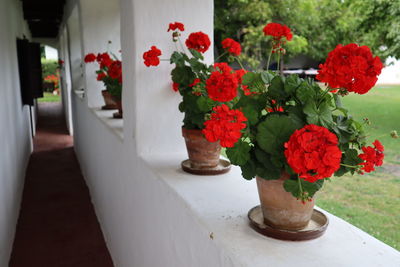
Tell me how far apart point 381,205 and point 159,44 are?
2619 millimetres

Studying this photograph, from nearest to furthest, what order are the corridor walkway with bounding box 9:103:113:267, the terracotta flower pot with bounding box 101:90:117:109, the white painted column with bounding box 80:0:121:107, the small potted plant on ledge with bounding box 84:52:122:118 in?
the corridor walkway with bounding box 9:103:113:267
the small potted plant on ledge with bounding box 84:52:122:118
the terracotta flower pot with bounding box 101:90:117:109
the white painted column with bounding box 80:0:121:107

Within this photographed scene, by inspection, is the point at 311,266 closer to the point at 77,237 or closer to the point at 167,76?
the point at 167,76

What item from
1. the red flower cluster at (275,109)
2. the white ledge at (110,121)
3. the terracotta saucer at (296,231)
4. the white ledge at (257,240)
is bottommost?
the white ledge at (257,240)

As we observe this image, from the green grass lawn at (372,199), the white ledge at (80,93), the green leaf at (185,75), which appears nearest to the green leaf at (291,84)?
the green leaf at (185,75)

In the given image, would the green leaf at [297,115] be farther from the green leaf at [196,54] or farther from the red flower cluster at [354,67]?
the green leaf at [196,54]

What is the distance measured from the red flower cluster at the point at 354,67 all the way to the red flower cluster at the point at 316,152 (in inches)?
5.3

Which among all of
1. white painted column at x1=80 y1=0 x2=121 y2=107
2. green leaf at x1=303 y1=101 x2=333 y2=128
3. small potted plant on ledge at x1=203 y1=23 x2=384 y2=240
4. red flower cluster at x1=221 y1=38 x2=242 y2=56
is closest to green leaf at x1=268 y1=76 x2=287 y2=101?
small potted plant on ledge at x1=203 y1=23 x2=384 y2=240

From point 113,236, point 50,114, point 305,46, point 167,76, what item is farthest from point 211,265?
point 50,114

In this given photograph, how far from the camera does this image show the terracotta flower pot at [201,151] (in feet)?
5.67

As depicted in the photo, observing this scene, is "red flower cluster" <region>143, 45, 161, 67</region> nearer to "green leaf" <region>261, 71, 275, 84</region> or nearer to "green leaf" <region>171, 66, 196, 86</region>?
"green leaf" <region>171, 66, 196, 86</region>

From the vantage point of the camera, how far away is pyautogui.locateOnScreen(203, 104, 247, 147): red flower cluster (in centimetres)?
94

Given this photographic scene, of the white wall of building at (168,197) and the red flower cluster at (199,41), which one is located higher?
the red flower cluster at (199,41)

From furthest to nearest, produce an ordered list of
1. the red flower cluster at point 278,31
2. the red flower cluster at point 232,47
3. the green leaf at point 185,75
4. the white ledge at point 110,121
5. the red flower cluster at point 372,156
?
the white ledge at point 110,121, the green leaf at point 185,75, the red flower cluster at point 232,47, the red flower cluster at point 278,31, the red flower cluster at point 372,156

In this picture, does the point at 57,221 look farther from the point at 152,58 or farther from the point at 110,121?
the point at 152,58
